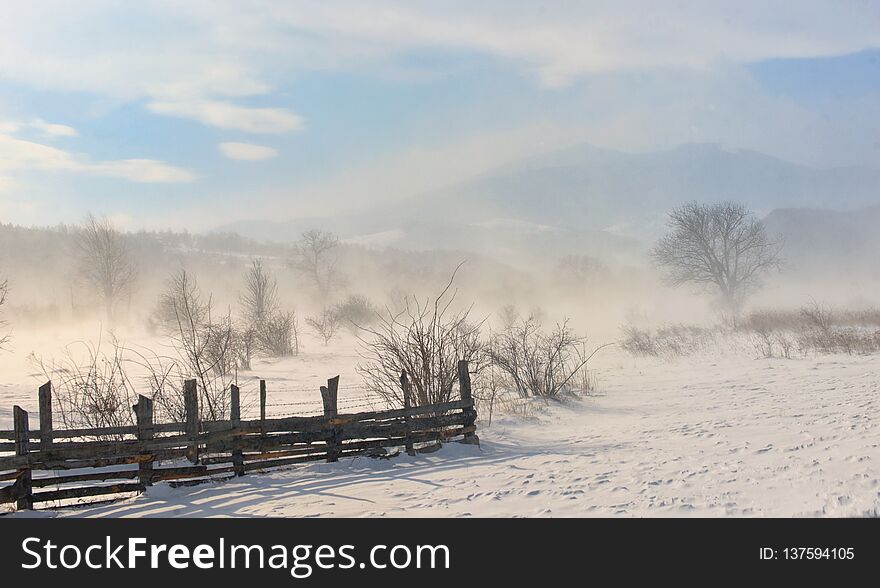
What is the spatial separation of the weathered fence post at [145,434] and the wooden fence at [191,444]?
0.01 m

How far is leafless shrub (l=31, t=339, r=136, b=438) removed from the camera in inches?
476

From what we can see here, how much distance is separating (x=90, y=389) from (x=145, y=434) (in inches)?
302

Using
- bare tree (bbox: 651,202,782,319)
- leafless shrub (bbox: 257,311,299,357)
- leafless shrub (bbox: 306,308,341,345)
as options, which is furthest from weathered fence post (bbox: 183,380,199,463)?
bare tree (bbox: 651,202,782,319)

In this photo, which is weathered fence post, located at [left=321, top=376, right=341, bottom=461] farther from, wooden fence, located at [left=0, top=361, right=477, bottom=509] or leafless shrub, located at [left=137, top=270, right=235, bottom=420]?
leafless shrub, located at [left=137, top=270, right=235, bottom=420]

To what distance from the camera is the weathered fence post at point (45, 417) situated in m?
8.34

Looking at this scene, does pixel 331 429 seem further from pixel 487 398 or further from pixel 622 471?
pixel 487 398

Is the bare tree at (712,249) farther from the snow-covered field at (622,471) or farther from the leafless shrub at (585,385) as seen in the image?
the snow-covered field at (622,471)

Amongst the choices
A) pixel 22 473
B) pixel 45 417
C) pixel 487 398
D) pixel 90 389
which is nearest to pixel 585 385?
pixel 487 398

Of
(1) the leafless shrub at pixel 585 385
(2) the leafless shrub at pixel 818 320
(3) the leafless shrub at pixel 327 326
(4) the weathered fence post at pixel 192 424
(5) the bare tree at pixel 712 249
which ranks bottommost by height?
(1) the leafless shrub at pixel 585 385

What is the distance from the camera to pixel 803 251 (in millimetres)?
102062

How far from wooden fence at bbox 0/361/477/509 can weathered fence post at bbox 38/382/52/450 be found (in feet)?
0.04

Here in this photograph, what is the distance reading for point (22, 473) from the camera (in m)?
7.98

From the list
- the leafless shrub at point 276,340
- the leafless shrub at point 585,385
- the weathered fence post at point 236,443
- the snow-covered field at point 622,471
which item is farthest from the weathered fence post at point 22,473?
the leafless shrub at point 276,340
